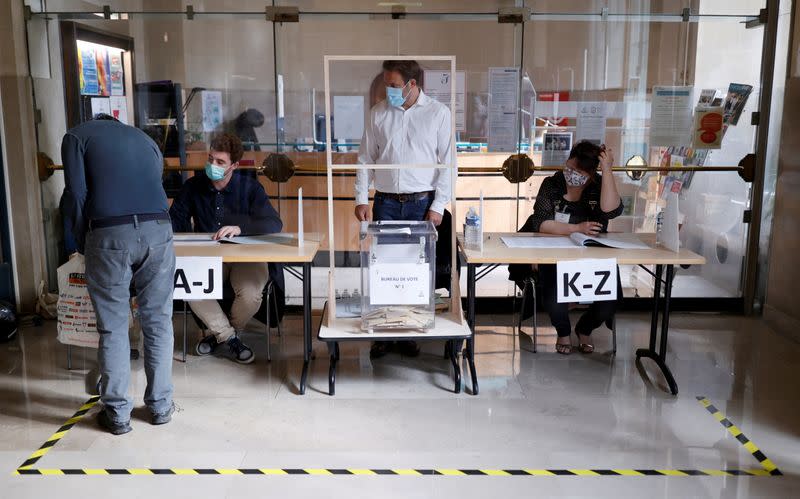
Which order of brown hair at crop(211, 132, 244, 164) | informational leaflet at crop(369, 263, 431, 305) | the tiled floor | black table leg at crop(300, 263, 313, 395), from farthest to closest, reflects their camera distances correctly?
brown hair at crop(211, 132, 244, 164), black table leg at crop(300, 263, 313, 395), informational leaflet at crop(369, 263, 431, 305), the tiled floor

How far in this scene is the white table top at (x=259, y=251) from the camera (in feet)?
12.3

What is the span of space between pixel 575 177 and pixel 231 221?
201 centimetres

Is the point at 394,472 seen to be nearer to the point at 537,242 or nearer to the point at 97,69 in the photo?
the point at 537,242

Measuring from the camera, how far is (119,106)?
5055mm

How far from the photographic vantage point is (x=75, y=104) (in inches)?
200

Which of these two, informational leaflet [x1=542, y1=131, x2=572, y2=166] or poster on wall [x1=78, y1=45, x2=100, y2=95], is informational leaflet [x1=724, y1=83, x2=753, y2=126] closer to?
informational leaflet [x1=542, y1=131, x2=572, y2=166]

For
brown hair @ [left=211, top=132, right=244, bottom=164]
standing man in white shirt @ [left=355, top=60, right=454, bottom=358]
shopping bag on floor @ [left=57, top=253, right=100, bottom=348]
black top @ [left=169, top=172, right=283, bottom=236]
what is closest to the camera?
shopping bag on floor @ [left=57, top=253, right=100, bottom=348]

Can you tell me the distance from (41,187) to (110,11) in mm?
A: 1278

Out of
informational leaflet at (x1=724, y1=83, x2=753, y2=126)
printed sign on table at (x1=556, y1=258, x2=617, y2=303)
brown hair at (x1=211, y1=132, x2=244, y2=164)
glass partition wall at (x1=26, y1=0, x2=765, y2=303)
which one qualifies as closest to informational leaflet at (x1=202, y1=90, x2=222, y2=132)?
glass partition wall at (x1=26, y1=0, x2=765, y2=303)

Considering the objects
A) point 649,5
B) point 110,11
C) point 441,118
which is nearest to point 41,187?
point 110,11

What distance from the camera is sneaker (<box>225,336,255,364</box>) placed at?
14.0 ft

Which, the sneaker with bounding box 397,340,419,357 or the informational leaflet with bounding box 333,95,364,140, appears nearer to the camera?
the sneaker with bounding box 397,340,419,357

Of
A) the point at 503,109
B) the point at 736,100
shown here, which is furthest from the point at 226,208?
the point at 736,100

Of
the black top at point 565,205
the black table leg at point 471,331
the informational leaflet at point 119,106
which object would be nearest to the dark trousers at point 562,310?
the black top at point 565,205
